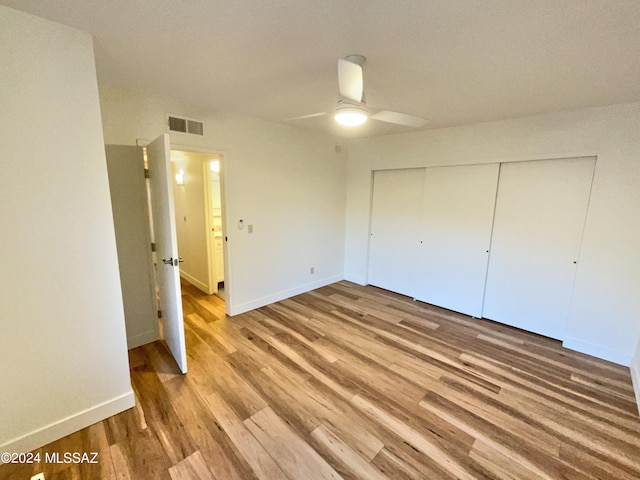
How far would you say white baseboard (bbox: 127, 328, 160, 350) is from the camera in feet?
8.93

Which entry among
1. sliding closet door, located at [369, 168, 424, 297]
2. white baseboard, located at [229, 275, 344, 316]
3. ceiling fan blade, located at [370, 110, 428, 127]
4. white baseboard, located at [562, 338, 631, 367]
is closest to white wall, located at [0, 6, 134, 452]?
white baseboard, located at [229, 275, 344, 316]

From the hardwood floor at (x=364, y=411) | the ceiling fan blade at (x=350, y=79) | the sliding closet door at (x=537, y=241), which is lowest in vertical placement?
the hardwood floor at (x=364, y=411)

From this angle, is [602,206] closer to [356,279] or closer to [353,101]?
[353,101]

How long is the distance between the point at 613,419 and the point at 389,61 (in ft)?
10.0

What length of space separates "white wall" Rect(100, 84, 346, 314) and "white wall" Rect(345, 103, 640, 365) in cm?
225

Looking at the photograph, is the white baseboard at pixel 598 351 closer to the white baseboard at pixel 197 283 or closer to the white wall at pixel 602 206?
the white wall at pixel 602 206

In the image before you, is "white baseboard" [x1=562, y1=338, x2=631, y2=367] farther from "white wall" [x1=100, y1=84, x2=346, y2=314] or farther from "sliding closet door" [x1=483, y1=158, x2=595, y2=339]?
"white wall" [x1=100, y1=84, x2=346, y2=314]

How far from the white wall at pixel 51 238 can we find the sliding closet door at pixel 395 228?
363 cm

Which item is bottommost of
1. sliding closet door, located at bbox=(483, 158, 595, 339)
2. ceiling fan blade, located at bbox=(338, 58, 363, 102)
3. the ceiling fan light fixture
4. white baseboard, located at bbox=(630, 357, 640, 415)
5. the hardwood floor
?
the hardwood floor

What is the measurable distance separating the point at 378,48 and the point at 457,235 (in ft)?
8.98

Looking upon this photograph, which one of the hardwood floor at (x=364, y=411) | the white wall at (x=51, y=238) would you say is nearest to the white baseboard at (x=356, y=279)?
the hardwood floor at (x=364, y=411)

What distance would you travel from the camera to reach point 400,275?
4.34 metres

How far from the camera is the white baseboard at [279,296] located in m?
3.49

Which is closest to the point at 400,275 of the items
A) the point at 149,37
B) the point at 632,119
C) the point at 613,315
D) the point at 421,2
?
the point at 613,315
